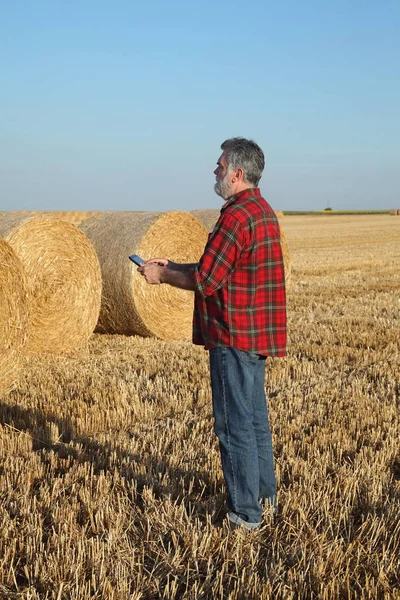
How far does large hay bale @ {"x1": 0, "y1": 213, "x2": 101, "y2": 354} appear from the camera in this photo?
858 centimetres

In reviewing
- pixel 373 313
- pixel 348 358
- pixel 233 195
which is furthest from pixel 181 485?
pixel 373 313

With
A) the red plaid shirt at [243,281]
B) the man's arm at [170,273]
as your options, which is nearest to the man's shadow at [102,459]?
the red plaid shirt at [243,281]

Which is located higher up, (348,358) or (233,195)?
(233,195)

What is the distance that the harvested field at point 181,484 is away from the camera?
11.2 feet

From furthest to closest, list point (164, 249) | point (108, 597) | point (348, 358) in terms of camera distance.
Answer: point (164, 249)
point (348, 358)
point (108, 597)

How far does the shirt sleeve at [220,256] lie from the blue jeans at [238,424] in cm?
38

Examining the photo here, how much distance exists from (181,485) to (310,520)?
0.92 metres

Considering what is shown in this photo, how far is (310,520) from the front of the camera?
13.2 ft

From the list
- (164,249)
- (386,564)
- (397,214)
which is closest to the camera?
(386,564)

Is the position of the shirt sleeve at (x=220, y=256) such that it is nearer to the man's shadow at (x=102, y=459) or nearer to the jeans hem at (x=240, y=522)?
the jeans hem at (x=240, y=522)

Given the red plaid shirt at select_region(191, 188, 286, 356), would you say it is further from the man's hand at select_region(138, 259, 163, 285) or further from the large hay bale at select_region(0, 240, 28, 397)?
the large hay bale at select_region(0, 240, 28, 397)

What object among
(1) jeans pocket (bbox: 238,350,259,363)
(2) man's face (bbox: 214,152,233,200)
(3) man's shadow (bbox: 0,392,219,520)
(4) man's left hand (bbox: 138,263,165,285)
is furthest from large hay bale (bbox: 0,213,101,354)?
(1) jeans pocket (bbox: 238,350,259,363)

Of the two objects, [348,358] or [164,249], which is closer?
[348,358]

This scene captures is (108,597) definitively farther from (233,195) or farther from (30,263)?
(30,263)
